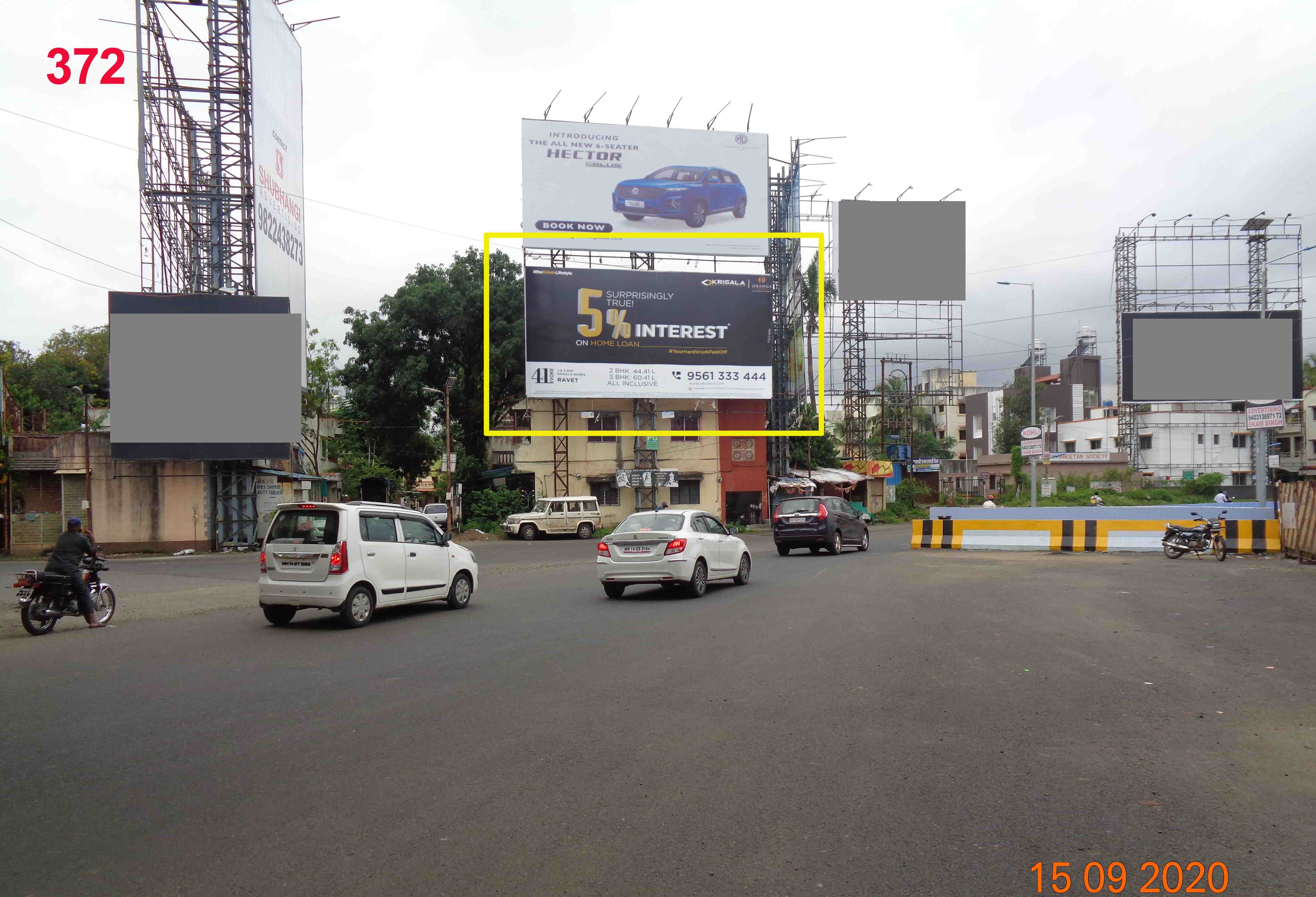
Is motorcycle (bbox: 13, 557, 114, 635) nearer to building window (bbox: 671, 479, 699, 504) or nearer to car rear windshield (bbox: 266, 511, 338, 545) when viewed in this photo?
car rear windshield (bbox: 266, 511, 338, 545)

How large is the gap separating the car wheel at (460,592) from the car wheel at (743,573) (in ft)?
16.7

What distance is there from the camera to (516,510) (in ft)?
145

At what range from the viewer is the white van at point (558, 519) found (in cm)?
4000

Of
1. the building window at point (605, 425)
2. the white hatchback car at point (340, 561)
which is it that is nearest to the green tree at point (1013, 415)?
the building window at point (605, 425)

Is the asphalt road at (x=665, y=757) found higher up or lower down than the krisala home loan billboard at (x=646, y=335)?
lower down

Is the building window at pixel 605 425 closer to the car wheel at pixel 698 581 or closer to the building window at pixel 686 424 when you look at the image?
the building window at pixel 686 424

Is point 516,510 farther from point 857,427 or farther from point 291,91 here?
point 857,427

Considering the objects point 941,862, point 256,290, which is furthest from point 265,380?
point 941,862

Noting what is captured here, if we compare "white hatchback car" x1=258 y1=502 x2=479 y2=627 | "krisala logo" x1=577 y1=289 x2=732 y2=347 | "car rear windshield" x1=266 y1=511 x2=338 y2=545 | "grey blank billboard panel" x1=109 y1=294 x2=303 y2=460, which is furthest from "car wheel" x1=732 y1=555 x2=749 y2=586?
"krisala logo" x1=577 y1=289 x2=732 y2=347

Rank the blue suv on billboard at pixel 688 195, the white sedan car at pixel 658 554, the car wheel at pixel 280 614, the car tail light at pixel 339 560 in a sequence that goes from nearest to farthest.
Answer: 1. the car tail light at pixel 339 560
2. the car wheel at pixel 280 614
3. the white sedan car at pixel 658 554
4. the blue suv on billboard at pixel 688 195

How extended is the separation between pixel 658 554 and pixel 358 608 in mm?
4930

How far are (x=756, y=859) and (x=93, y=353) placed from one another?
64234 millimetres

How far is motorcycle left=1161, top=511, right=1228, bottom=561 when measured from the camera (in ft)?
73.0
